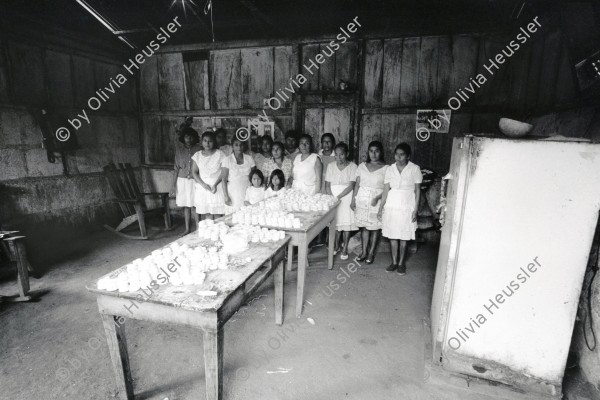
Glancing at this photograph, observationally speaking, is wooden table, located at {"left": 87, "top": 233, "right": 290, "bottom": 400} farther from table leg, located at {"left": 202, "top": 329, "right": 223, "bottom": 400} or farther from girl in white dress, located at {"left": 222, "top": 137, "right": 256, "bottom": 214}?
girl in white dress, located at {"left": 222, "top": 137, "right": 256, "bottom": 214}

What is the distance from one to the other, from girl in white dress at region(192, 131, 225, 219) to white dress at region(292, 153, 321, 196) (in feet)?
4.67

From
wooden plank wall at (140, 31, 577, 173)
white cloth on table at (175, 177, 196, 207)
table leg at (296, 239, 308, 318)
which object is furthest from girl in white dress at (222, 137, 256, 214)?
table leg at (296, 239, 308, 318)

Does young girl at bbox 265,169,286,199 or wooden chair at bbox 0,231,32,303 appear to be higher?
young girl at bbox 265,169,286,199

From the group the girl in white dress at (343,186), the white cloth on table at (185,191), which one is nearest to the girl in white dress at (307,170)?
the girl in white dress at (343,186)

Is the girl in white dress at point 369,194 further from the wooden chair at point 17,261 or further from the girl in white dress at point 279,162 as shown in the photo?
the wooden chair at point 17,261

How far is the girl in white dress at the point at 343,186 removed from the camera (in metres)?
5.49

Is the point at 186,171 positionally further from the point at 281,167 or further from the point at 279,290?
the point at 279,290

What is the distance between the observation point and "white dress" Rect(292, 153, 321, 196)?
550 centimetres

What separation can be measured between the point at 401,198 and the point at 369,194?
0.59m

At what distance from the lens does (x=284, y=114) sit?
7.02 m

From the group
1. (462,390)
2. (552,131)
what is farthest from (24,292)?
(552,131)

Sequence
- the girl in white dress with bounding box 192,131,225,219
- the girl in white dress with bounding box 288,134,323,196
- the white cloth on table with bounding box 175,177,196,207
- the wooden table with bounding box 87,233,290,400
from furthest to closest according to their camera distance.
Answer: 1. the white cloth on table with bounding box 175,177,196,207
2. the girl in white dress with bounding box 192,131,225,219
3. the girl in white dress with bounding box 288,134,323,196
4. the wooden table with bounding box 87,233,290,400

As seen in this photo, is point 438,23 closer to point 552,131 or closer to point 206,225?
point 552,131

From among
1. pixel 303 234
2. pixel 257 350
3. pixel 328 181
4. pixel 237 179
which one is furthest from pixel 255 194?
pixel 257 350
